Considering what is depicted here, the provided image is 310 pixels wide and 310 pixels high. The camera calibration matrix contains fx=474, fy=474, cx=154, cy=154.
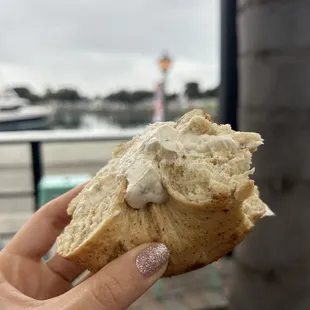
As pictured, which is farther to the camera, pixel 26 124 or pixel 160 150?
pixel 26 124

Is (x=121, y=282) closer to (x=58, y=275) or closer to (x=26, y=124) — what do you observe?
(x=58, y=275)

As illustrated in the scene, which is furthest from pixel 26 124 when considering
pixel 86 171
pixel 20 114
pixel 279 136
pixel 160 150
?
pixel 160 150

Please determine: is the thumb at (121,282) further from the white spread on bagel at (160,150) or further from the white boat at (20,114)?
the white boat at (20,114)

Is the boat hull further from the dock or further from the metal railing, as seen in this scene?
the metal railing

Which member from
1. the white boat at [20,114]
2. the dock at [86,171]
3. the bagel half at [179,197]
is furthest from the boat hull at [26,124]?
the bagel half at [179,197]

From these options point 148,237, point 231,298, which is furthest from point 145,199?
point 231,298

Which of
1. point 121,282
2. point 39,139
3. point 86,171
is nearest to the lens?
point 121,282

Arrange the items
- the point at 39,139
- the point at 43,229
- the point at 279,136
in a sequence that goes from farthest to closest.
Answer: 1. the point at 39,139
2. the point at 279,136
3. the point at 43,229
